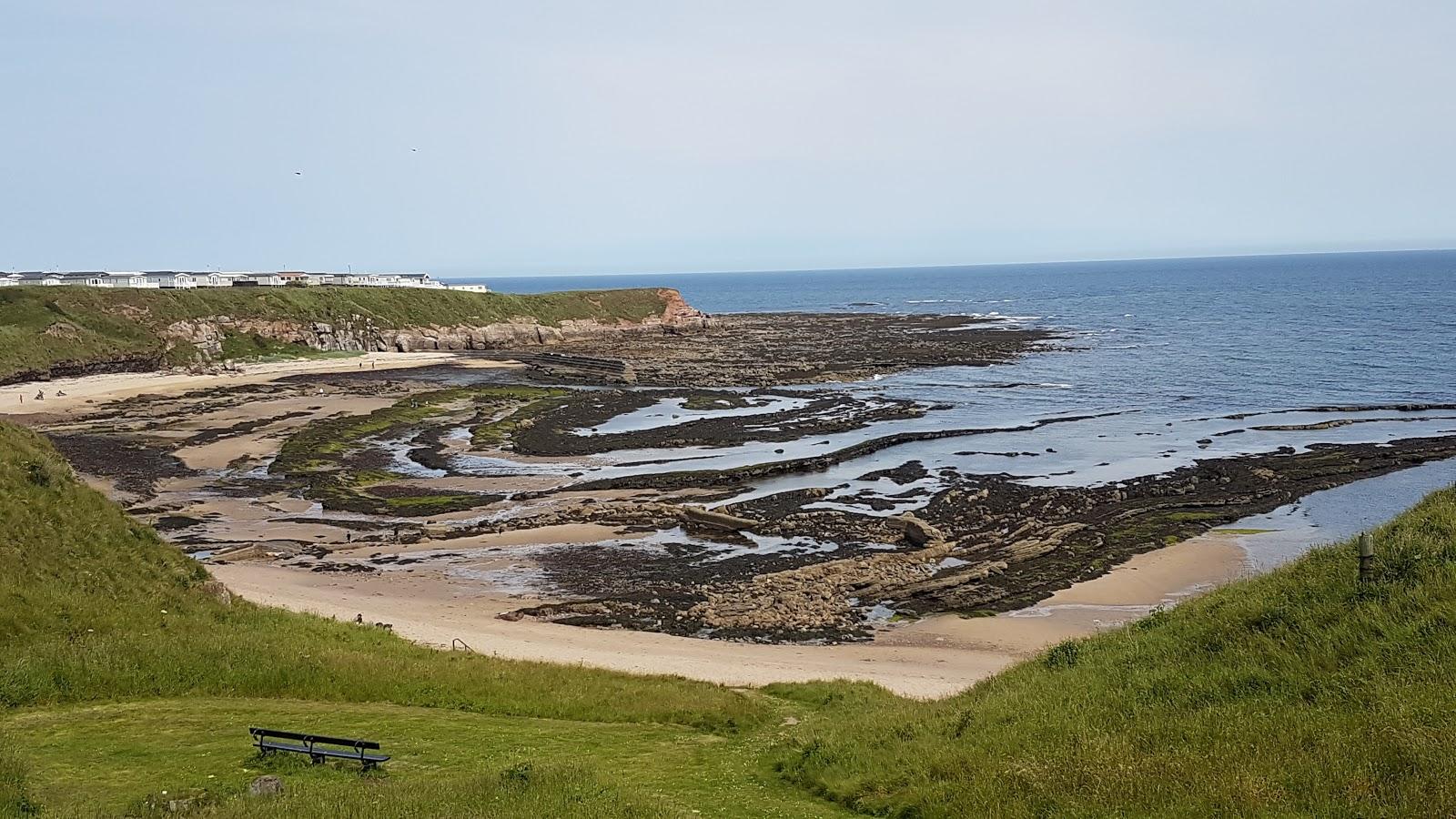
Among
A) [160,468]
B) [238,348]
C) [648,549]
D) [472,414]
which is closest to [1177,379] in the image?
[472,414]

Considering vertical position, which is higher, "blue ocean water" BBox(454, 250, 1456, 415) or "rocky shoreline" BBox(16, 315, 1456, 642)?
"blue ocean water" BBox(454, 250, 1456, 415)

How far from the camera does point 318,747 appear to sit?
575 inches

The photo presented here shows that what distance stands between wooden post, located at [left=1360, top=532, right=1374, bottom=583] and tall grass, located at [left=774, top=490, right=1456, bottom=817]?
16 cm

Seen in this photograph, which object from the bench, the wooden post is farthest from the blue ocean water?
the bench

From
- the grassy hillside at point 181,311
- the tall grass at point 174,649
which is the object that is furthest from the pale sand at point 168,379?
the tall grass at point 174,649

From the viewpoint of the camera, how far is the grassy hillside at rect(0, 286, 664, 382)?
90250mm

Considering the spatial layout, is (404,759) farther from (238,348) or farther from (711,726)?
(238,348)

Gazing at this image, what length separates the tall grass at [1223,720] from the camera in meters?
10.2

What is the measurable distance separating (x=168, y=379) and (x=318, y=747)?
8419cm

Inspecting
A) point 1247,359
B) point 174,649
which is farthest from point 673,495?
point 1247,359

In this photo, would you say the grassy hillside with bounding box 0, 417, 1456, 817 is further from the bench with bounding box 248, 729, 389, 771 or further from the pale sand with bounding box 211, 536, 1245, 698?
the pale sand with bounding box 211, 536, 1245, 698

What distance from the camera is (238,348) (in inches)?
4070

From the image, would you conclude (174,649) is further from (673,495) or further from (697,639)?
(673,495)

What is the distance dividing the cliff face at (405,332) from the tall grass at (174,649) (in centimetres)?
8635
